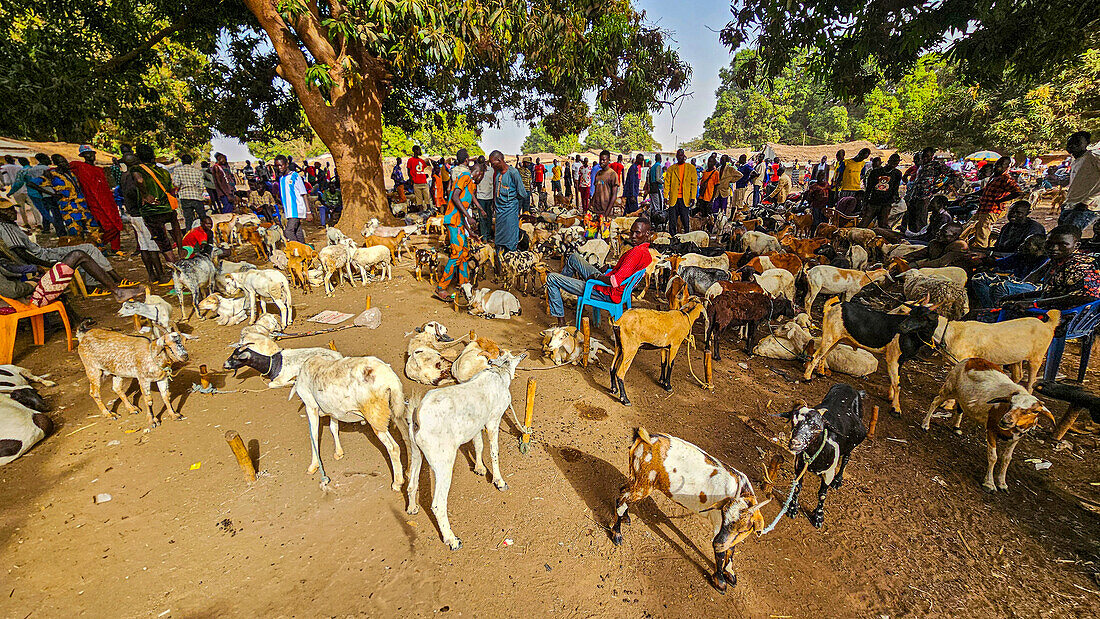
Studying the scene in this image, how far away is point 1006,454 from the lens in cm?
379

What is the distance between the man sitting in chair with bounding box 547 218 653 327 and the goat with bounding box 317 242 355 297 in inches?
183

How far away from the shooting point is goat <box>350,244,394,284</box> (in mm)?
8820

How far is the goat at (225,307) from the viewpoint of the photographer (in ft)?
22.3

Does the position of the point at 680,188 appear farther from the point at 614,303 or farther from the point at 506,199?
the point at 614,303

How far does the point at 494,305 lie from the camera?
7.57 m

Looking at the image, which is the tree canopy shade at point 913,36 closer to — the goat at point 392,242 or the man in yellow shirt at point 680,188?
the man in yellow shirt at point 680,188

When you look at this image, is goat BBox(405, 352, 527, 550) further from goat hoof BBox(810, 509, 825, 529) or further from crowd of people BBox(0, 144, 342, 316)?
crowd of people BBox(0, 144, 342, 316)

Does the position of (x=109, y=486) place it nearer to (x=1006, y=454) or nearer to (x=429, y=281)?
(x=429, y=281)

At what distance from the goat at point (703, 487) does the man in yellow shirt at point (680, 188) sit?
392 inches

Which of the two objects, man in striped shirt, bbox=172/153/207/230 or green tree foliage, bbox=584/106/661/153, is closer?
man in striped shirt, bbox=172/153/207/230

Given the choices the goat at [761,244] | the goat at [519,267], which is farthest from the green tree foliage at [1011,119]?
the goat at [519,267]

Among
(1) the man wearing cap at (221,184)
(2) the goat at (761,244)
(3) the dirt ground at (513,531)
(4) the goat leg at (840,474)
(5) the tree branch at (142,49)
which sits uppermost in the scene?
(5) the tree branch at (142,49)

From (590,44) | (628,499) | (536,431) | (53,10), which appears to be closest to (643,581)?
(628,499)

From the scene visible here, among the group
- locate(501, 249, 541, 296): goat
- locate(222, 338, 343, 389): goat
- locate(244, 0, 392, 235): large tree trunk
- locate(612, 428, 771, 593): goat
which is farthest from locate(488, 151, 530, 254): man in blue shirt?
locate(612, 428, 771, 593): goat
